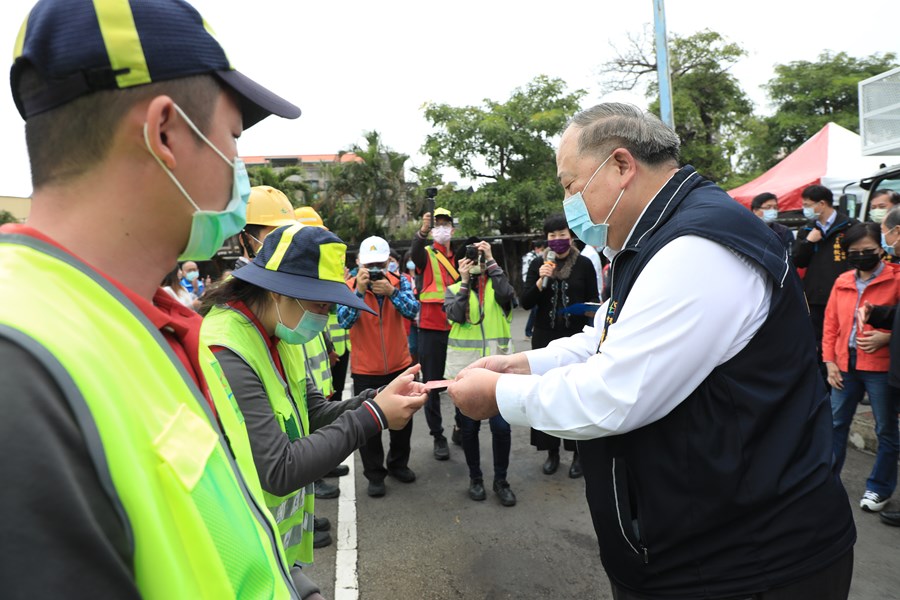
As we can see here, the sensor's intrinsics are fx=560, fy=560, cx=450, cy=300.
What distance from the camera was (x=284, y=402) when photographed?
2174 millimetres

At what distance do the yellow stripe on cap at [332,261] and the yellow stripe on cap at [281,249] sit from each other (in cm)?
13

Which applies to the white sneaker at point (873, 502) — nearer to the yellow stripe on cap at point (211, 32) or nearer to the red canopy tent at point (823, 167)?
the yellow stripe on cap at point (211, 32)

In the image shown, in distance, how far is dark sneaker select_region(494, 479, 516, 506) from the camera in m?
4.56

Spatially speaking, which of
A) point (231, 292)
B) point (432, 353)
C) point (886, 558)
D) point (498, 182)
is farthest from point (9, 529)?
point (498, 182)

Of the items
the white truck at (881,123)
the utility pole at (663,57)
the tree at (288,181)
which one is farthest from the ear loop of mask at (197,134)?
the tree at (288,181)

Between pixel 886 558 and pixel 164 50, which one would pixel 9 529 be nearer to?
pixel 164 50

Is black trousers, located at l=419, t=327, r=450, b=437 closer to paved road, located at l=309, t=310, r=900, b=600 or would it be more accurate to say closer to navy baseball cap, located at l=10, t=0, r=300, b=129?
paved road, located at l=309, t=310, r=900, b=600

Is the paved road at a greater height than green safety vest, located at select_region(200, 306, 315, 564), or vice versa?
green safety vest, located at select_region(200, 306, 315, 564)

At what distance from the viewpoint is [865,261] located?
429 centimetres

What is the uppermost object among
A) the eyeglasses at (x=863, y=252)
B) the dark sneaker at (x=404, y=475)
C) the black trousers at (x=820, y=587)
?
the eyeglasses at (x=863, y=252)

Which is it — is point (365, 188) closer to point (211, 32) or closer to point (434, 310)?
point (434, 310)

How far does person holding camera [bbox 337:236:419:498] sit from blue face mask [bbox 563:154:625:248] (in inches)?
118

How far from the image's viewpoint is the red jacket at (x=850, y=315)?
4.12 metres

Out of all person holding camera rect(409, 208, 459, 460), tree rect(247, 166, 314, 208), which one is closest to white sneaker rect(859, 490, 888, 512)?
person holding camera rect(409, 208, 459, 460)
